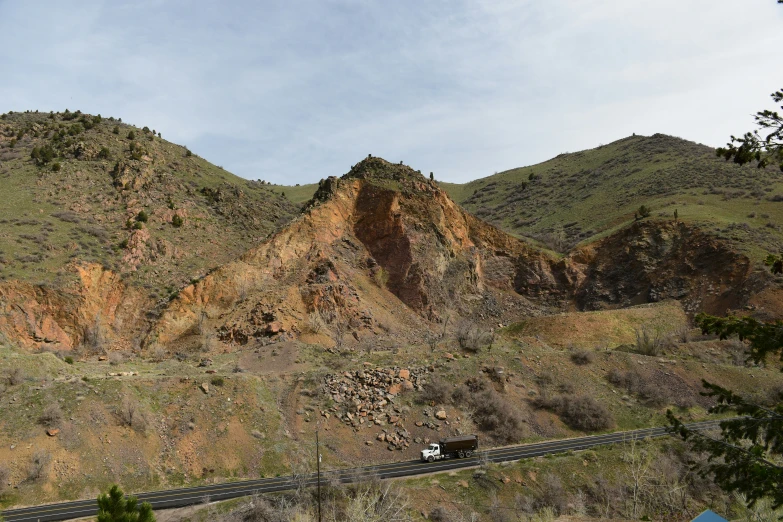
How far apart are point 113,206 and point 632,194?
220 feet

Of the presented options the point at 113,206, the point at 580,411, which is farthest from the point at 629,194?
the point at 113,206

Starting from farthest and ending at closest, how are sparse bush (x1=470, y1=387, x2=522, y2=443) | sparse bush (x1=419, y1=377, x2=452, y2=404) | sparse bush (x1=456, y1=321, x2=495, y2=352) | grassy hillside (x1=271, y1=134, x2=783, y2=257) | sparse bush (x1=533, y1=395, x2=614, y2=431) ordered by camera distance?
grassy hillside (x1=271, y1=134, x2=783, y2=257) → sparse bush (x1=456, y1=321, x2=495, y2=352) → sparse bush (x1=533, y1=395, x2=614, y2=431) → sparse bush (x1=419, y1=377, x2=452, y2=404) → sparse bush (x1=470, y1=387, x2=522, y2=443)

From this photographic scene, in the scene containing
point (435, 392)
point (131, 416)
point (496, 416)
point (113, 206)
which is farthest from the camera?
point (113, 206)

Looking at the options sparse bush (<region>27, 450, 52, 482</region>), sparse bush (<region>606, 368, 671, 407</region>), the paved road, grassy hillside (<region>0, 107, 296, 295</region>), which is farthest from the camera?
grassy hillside (<region>0, 107, 296, 295</region>)

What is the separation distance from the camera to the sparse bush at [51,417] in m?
24.6

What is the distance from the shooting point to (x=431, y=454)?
27.0 metres

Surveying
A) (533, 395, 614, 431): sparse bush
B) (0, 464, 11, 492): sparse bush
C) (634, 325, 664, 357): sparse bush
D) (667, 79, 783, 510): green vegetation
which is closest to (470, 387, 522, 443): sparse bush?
(533, 395, 614, 431): sparse bush

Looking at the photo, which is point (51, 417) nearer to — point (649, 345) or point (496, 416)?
point (496, 416)

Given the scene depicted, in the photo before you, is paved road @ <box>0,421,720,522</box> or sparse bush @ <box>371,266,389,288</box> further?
sparse bush @ <box>371,266,389,288</box>

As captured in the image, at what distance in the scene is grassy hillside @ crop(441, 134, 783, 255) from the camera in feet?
190

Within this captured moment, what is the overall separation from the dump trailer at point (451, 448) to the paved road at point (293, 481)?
354mm

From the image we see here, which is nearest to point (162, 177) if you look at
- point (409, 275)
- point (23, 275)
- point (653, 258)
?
point (23, 275)

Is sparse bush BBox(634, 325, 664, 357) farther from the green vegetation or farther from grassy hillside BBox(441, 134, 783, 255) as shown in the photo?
the green vegetation

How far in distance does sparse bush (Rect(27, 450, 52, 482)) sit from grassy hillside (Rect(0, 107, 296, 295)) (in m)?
19.6
